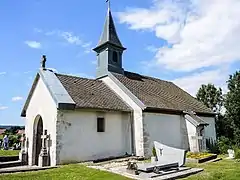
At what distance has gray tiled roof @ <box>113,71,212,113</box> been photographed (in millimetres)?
20119

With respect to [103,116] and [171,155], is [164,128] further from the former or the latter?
[171,155]

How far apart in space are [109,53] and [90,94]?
625cm

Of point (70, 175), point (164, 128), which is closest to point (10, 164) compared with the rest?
point (70, 175)

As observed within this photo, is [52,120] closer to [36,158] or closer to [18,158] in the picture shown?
[36,158]

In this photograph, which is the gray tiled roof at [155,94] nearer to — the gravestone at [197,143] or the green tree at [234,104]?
the gravestone at [197,143]

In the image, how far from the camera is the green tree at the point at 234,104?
28.8 m

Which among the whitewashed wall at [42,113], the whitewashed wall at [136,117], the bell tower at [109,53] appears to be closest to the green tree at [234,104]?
the bell tower at [109,53]

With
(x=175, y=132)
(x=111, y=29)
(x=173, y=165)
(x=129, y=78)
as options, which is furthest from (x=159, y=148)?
(x=111, y=29)

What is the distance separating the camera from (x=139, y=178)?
408 inches

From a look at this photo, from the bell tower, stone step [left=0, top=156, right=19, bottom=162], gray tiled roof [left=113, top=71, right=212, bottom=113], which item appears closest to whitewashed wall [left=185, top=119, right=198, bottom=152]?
gray tiled roof [left=113, top=71, right=212, bottom=113]

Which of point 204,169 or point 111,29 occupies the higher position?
point 111,29

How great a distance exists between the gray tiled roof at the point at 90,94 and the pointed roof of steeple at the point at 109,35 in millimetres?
4559

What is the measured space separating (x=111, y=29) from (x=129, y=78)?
17.2 feet

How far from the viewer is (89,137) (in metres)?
16.5
